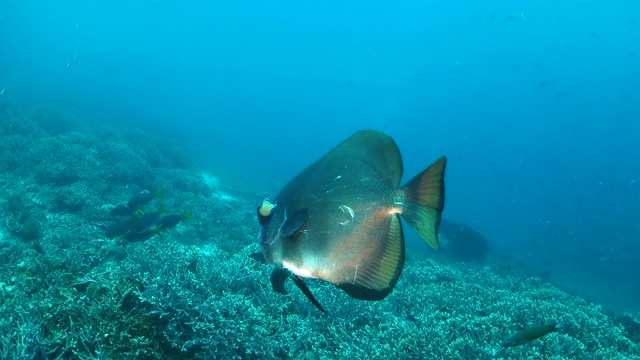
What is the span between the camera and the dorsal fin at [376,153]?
1664mm

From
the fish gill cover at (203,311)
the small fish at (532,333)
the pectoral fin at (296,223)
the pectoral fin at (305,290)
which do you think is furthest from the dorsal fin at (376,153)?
the small fish at (532,333)

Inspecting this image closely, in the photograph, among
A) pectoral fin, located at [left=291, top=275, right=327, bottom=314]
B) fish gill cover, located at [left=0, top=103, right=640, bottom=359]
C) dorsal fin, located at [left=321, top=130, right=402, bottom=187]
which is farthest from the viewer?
fish gill cover, located at [left=0, top=103, right=640, bottom=359]

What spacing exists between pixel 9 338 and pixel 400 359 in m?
4.10

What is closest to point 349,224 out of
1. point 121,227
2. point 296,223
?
point 296,223

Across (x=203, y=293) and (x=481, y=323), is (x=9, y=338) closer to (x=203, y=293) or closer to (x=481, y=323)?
(x=203, y=293)

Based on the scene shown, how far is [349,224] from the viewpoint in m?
1.51

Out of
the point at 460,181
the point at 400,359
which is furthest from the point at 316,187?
the point at 460,181

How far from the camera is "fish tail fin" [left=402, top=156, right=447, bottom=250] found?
1.40 metres

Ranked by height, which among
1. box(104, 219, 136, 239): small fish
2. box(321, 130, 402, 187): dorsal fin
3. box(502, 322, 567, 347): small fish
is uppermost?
box(321, 130, 402, 187): dorsal fin

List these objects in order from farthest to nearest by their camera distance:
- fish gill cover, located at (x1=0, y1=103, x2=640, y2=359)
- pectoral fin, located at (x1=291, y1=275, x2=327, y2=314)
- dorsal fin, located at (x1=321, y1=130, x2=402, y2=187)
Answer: fish gill cover, located at (x1=0, y1=103, x2=640, y2=359) → dorsal fin, located at (x1=321, y1=130, x2=402, y2=187) → pectoral fin, located at (x1=291, y1=275, x2=327, y2=314)

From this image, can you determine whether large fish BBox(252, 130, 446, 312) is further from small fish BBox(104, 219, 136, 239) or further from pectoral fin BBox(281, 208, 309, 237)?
small fish BBox(104, 219, 136, 239)

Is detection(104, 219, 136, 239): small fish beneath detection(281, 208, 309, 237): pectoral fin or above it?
beneath

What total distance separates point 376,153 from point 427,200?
15.7 inches

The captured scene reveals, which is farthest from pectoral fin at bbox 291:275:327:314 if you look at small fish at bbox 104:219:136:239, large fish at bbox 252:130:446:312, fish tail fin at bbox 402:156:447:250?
small fish at bbox 104:219:136:239
